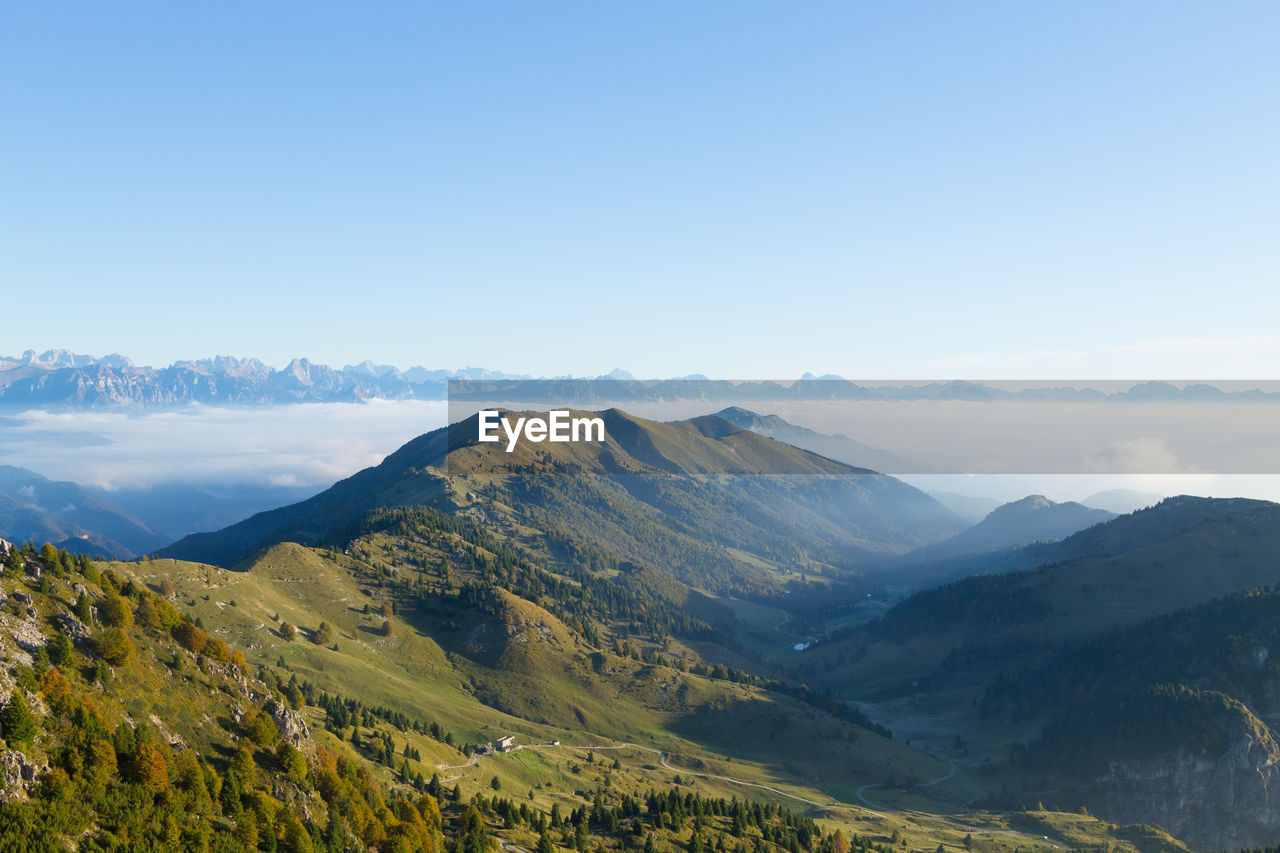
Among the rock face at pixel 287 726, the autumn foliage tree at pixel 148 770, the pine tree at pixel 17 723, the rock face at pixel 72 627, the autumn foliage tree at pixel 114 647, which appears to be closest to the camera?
the pine tree at pixel 17 723

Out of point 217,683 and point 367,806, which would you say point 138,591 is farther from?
point 367,806

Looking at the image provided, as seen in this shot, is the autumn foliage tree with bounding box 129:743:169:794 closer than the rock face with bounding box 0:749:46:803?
No

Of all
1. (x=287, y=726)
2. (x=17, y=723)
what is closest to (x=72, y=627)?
(x=17, y=723)

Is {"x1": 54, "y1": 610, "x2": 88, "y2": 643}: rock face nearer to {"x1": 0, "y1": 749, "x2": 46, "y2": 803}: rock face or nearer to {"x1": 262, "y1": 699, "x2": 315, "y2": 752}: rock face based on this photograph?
{"x1": 0, "y1": 749, "x2": 46, "y2": 803}: rock face

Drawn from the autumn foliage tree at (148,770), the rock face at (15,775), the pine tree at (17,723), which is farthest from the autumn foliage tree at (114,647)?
the rock face at (15,775)

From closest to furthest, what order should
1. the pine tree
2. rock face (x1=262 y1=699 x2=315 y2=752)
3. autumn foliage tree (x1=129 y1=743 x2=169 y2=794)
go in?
the pine tree < autumn foliage tree (x1=129 y1=743 x2=169 y2=794) < rock face (x1=262 y1=699 x2=315 y2=752)

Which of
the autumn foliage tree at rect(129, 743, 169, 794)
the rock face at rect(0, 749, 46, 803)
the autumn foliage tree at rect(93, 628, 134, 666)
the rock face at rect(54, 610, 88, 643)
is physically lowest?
the autumn foliage tree at rect(129, 743, 169, 794)

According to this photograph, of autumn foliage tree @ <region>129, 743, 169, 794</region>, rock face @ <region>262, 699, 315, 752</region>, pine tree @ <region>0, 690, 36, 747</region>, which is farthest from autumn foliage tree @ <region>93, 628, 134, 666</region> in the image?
rock face @ <region>262, 699, 315, 752</region>

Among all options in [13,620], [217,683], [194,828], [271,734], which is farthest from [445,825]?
[13,620]

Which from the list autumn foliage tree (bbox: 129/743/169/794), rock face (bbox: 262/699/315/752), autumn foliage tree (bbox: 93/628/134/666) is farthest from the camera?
rock face (bbox: 262/699/315/752)

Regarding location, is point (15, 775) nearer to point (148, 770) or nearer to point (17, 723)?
point (17, 723)

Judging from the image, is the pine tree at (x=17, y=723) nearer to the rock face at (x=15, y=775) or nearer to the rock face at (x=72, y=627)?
the rock face at (x=15, y=775)

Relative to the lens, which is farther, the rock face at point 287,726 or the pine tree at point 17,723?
the rock face at point 287,726

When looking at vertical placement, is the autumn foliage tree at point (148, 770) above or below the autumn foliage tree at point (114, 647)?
below
